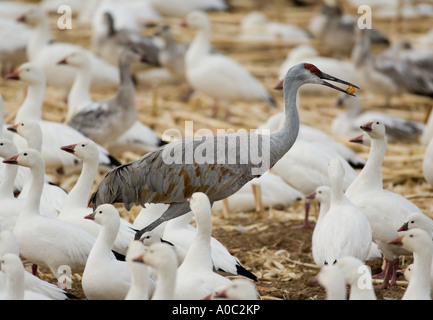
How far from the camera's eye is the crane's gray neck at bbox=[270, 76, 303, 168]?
18.8ft

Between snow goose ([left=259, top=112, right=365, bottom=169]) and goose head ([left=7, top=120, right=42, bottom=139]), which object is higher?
goose head ([left=7, top=120, right=42, bottom=139])

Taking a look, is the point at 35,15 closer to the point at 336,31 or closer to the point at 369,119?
the point at 369,119

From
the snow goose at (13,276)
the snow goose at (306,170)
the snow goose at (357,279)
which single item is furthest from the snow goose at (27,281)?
the snow goose at (306,170)

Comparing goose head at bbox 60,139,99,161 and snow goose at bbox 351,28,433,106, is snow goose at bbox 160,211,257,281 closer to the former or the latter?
goose head at bbox 60,139,99,161

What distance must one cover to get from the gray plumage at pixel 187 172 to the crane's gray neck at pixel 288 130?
14 millimetres

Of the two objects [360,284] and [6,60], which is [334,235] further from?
[6,60]

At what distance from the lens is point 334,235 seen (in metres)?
5.36

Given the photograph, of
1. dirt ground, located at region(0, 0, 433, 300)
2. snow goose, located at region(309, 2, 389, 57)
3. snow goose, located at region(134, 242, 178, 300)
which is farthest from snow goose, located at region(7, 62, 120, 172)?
snow goose, located at region(309, 2, 389, 57)

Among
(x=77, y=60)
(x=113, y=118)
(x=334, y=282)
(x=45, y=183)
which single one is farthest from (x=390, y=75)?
(x=334, y=282)

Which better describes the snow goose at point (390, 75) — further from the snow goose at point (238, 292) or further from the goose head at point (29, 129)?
the snow goose at point (238, 292)

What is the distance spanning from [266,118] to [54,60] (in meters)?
2.70

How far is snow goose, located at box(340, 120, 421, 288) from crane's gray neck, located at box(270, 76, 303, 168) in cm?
65
